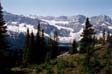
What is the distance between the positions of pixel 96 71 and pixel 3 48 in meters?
21.1

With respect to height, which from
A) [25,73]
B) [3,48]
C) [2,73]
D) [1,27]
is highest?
[1,27]

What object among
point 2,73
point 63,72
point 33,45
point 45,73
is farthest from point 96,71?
point 33,45

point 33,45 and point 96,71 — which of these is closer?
point 96,71

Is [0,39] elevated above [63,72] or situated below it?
above

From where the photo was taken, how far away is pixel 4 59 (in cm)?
3972

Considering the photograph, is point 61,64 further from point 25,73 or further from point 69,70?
point 25,73

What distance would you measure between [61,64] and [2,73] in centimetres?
2391

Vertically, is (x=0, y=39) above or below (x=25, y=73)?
above

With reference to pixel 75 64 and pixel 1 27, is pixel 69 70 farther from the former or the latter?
pixel 1 27

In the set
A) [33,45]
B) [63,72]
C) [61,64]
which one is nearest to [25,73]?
[61,64]

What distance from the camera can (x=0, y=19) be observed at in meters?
40.0

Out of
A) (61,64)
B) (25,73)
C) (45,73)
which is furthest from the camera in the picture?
(25,73)

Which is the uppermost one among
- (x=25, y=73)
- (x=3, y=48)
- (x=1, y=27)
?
(x=1, y=27)

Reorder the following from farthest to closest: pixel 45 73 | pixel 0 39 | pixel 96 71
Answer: pixel 45 73
pixel 96 71
pixel 0 39
